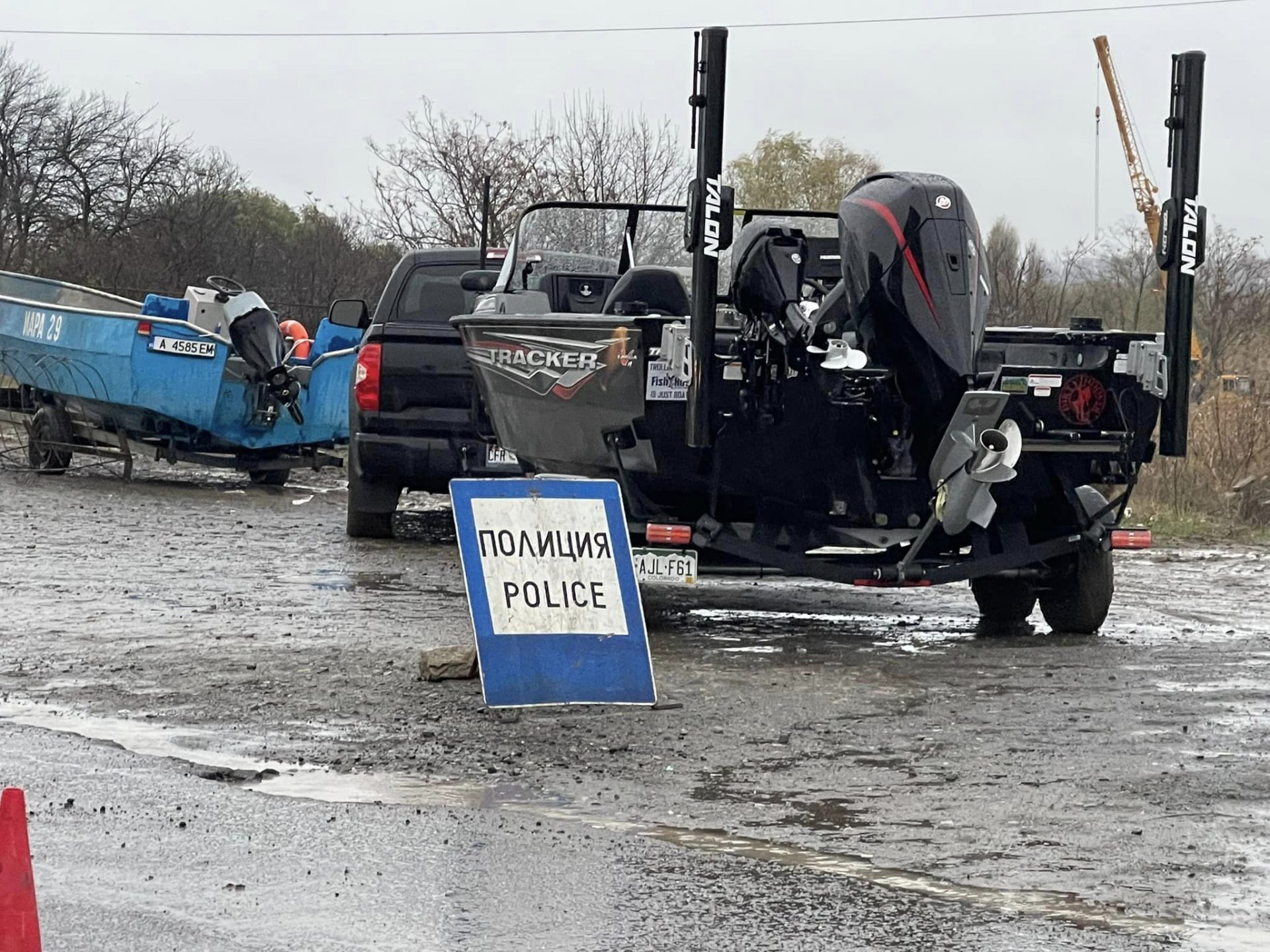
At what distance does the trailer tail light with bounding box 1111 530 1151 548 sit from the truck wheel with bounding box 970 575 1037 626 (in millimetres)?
1017

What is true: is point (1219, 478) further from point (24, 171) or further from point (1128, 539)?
A: point (24, 171)

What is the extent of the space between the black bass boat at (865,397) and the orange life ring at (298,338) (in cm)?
1070

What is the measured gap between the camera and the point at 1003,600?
10.7 meters

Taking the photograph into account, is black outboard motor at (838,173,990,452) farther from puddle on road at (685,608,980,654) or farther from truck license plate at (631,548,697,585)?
puddle on road at (685,608,980,654)

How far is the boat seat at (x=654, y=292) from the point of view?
988 cm

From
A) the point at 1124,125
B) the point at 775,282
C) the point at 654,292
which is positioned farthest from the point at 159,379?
the point at 1124,125

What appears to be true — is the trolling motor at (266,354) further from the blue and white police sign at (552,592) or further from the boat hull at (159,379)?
the blue and white police sign at (552,592)

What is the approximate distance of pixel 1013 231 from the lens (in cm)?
3475

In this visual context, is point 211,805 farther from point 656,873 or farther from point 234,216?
point 234,216

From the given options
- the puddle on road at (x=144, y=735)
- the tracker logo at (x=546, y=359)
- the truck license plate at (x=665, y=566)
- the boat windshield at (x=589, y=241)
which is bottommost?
the puddle on road at (x=144, y=735)

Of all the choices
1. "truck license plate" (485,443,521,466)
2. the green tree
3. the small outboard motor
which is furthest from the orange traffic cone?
the green tree

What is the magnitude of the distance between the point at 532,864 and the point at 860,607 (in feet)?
21.0

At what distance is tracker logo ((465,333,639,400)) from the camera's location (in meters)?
9.04

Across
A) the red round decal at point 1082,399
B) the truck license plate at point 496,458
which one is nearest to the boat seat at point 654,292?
the red round decal at point 1082,399
